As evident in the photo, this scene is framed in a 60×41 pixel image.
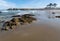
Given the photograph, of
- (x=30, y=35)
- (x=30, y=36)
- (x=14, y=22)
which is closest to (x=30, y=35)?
(x=30, y=35)

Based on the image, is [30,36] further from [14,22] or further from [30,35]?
[14,22]

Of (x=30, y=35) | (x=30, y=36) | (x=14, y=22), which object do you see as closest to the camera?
(x=30, y=36)

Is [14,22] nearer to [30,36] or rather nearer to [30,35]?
[30,35]

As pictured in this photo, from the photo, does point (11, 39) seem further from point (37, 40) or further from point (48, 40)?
point (48, 40)

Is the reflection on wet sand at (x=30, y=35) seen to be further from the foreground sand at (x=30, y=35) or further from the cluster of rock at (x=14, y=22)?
the cluster of rock at (x=14, y=22)

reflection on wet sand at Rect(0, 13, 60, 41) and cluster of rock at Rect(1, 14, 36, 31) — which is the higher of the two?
cluster of rock at Rect(1, 14, 36, 31)

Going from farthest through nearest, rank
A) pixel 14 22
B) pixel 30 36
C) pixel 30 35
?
1. pixel 14 22
2. pixel 30 35
3. pixel 30 36

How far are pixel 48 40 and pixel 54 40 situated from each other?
522mm

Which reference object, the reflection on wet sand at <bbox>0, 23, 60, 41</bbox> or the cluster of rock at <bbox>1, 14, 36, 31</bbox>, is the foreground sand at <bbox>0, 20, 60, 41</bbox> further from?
the cluster of rock at <bbox>1, 14, 36, 31</bbox>

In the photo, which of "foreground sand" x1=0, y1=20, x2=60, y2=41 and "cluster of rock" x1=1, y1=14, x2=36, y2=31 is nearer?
"foreground sand" x1=0, y1=20, x2=60, y2=41

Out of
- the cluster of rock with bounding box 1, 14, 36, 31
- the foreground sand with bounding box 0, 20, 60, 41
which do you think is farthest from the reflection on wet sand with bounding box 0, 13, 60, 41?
the cluster of rock with bounding box 1, 14, 36, 31

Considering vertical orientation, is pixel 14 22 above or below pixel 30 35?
above

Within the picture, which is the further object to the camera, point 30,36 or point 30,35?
point 30,35

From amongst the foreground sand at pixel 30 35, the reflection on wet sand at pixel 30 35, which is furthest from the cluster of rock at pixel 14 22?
the foreground sand at pixel 30 35
